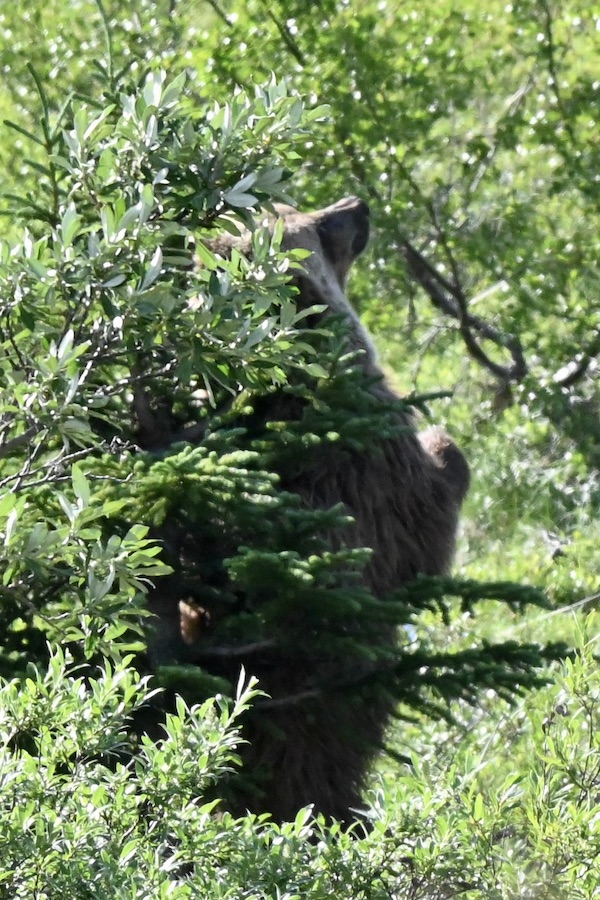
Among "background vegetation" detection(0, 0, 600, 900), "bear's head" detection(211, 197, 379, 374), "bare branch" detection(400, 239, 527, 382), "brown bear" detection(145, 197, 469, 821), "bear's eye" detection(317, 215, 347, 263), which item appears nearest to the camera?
"background vegetation" detection(0, 0, 600, 900)

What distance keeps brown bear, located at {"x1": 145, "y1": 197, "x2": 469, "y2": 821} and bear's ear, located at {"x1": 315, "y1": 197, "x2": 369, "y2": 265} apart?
0.03 meters

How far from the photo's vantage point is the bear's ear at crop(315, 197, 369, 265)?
6270 millimetres

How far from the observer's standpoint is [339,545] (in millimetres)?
4859

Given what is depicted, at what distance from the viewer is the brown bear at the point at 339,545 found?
4.34m

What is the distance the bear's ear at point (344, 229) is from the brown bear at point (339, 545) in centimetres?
3

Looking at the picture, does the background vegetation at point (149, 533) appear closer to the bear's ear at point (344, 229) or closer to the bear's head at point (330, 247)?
the bear's head at point (330, 247)

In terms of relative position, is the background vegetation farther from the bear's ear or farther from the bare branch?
the bear's ear

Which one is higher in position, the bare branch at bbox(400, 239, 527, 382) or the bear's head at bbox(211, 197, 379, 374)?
the bare branch at bbox(400, 239, 527, 382)

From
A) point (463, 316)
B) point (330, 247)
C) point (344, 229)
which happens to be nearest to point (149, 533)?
point (330, 247)

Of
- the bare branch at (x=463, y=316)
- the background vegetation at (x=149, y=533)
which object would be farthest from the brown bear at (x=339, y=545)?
the bare branch at (x=463, y=316)

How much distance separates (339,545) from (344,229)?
207 cm

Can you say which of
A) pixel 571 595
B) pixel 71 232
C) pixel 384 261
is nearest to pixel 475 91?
pixel 384 261

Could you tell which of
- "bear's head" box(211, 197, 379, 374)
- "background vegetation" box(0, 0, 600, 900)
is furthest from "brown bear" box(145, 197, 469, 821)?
"background vegetation" box(0, 0, 600, 900)

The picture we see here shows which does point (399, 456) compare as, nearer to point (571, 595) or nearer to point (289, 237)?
point (289, 237)
